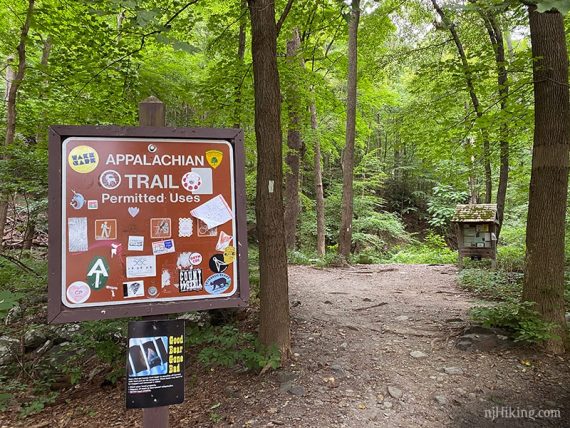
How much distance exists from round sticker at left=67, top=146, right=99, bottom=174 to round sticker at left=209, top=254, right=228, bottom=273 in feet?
2.77

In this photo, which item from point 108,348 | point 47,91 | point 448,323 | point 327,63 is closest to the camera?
point 108,348

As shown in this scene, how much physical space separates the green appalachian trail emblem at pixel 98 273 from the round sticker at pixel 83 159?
0.50 meters

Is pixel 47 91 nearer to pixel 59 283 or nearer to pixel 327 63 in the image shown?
pixel 59 283

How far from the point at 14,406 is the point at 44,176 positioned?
143 inches

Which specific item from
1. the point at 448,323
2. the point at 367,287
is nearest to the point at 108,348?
the point at 448,323

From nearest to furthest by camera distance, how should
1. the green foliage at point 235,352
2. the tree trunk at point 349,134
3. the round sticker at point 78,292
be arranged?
the round sticker at point 78,292, the green foliage at point 235,352, the tree trunk at point 349,134

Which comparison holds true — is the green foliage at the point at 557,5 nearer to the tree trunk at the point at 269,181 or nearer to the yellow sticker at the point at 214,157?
the yellow sticker at the point at 214,157

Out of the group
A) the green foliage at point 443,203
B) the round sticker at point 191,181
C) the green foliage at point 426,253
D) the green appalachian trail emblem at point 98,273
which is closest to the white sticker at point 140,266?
the green appalachian trail emblem at point 98,273

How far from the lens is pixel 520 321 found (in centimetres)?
404


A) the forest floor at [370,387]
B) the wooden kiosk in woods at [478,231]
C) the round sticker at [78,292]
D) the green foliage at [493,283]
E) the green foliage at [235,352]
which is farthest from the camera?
the wooden kiosk in woods at [478,231]

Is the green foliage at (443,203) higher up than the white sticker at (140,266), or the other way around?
the green foliage at (443,203)

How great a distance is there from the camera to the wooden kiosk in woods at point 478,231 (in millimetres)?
8594

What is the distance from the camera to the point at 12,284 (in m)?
6.58

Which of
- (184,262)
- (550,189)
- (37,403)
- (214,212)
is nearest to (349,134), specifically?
(550,189)
